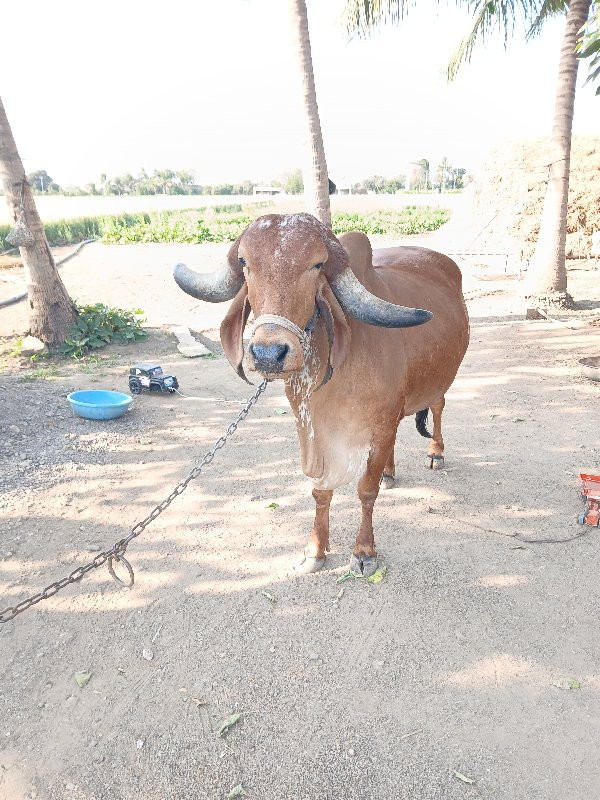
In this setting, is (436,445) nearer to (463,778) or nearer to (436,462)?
(436,462)

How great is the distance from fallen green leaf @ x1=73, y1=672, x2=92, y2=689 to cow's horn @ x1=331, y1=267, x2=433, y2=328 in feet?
7.38

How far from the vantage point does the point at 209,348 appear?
9.09m

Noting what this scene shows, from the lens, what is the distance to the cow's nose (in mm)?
2248

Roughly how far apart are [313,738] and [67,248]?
24045 millimetres

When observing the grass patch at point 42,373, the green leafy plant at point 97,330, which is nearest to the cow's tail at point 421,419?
the grass patch at point 42,373

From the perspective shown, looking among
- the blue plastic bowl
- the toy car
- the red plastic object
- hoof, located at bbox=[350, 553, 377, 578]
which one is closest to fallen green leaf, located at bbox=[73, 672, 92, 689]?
hoof, located at bbox=[350, 553, 377, 578]

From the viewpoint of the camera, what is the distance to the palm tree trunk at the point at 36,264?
7590 mm

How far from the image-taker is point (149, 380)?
641 cm

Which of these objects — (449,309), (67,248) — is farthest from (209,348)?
(67,248)

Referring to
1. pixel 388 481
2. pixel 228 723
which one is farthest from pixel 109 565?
pixel 388 481

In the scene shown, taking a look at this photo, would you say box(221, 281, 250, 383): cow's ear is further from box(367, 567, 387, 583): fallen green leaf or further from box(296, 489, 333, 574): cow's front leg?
box(367, 567, 387, 583): fallen green leaf

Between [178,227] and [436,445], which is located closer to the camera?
[436,445]

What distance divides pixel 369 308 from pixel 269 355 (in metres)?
0.60

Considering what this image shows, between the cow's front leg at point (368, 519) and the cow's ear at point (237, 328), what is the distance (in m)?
1.06
